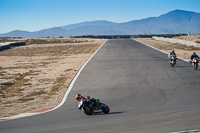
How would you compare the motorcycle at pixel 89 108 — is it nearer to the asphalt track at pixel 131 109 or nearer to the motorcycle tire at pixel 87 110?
the motorcycle tire at pixel 87 110

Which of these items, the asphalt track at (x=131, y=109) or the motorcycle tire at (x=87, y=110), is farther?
the motorcycle tire at (x=87, y=110)

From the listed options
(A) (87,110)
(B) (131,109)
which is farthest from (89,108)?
(B) (131,109)

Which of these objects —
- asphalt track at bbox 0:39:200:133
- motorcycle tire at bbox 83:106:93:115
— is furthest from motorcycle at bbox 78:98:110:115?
asphalt track at bbox 0:39:200:133

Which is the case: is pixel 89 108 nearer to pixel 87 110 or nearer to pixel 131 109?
pixel 87 110

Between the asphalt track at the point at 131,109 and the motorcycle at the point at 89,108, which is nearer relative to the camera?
the asphalt track at the point at 131,109

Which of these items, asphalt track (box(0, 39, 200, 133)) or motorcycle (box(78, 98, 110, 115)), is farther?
motorcycle (box(78, 98, 110, 115))

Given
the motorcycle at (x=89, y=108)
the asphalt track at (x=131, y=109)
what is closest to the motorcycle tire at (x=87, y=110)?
the motorcycle at (x=89, y=108)

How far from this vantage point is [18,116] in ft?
38.0

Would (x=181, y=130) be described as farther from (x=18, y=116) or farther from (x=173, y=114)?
(x=18, y=116)

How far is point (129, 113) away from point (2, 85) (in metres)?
11.7

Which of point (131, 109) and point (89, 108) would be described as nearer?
point (89, 108)

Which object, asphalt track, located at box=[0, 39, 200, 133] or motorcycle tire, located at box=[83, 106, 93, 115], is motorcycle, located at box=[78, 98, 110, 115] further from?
asphalt track, located at box=[0, 39, 200, 133]

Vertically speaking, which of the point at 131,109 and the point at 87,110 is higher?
the point at 87,110

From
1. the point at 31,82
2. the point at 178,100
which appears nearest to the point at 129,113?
the point at 178,100
